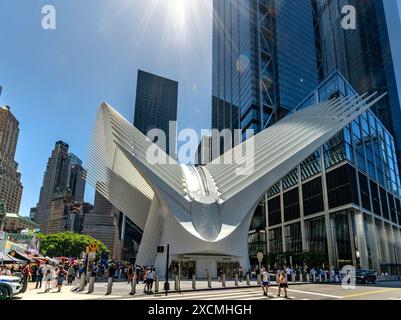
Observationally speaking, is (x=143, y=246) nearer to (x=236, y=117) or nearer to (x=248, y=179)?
(x=248, y=179)

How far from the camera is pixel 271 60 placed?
116562mm

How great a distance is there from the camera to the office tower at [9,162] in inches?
5271

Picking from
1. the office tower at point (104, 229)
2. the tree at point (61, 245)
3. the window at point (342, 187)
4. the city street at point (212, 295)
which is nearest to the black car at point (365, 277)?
the city street at point (212, 295)

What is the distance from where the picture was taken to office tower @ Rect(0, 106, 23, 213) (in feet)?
439

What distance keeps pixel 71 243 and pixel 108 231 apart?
355 ft

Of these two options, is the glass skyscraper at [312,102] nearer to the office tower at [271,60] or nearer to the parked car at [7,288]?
the office tower at [271,60]

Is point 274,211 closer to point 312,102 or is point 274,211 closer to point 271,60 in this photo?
point 312,102

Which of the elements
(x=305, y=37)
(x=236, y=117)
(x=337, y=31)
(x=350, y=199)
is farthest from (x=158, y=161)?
(x=337, y=31)

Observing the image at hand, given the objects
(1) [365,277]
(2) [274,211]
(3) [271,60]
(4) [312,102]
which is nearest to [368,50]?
(3) [271,60]

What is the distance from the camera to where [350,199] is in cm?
5322

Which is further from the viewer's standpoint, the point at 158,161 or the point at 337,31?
the point at 337,31

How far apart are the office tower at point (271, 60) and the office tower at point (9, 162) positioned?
95.4 metres

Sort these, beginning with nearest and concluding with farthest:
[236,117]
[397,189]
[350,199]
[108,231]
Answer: [350,199]
[397,189]
[236,117]
[108,231]

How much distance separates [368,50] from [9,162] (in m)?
155
